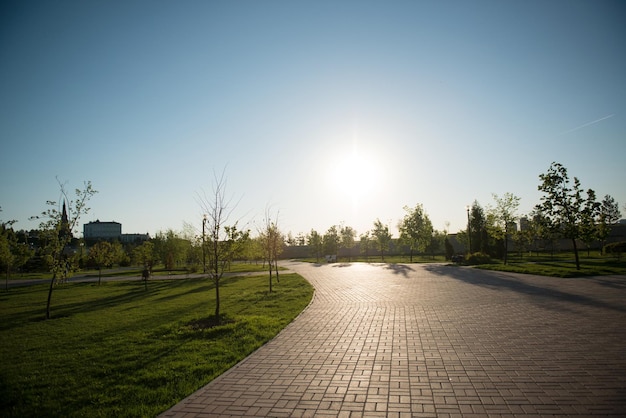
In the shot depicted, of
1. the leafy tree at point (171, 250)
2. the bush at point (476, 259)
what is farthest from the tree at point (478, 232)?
the leafy tree at point (171, 250)

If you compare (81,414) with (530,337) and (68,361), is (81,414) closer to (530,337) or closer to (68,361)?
(68,361)

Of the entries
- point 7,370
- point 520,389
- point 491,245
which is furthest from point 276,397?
point 491,245

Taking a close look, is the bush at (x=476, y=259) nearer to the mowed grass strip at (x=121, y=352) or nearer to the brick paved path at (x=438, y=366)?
the brick paved path at (x=438, y=366)

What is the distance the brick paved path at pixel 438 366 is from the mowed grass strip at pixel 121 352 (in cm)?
74

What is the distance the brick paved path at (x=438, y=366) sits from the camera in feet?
14.8

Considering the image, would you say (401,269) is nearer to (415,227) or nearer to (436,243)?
(415,227)

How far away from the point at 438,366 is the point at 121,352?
694 centimetres

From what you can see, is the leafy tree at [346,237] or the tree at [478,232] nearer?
the tree at [478,232]

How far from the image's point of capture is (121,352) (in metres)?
7.48

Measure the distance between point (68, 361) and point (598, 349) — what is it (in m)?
11.1

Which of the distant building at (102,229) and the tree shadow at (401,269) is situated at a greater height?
the distant building at (102,229)

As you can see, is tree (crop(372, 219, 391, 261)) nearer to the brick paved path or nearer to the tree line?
the tree line

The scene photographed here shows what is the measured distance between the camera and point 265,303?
13805mm

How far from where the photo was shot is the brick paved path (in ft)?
14.8
